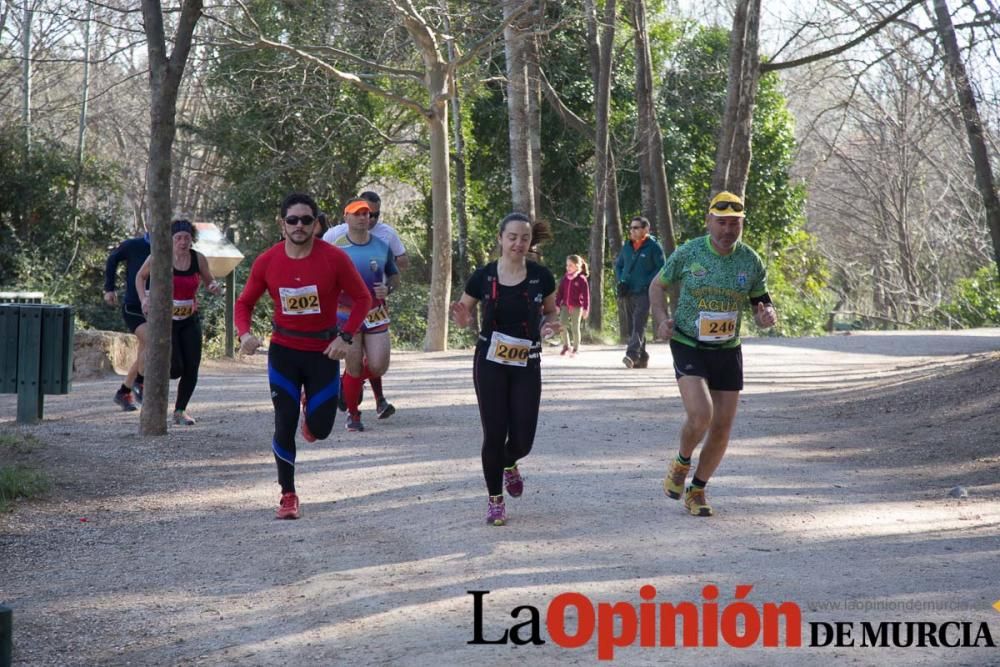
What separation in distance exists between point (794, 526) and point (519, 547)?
182 cm

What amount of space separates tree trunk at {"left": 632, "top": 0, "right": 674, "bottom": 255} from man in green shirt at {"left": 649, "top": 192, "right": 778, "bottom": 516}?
74.8ft

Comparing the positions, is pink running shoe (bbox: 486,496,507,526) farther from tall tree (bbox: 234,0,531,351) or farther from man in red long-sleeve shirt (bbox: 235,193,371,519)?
tall tree (bbox: 234,0,531,351)

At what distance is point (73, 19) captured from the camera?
45.0ft

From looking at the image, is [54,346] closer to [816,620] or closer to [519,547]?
[519,547]

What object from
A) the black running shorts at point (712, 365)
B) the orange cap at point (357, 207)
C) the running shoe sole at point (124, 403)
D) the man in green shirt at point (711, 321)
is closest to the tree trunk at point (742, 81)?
the orange cap at point (357, 207)

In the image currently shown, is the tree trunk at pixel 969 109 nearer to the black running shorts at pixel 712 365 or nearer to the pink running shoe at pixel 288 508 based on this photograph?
the black running shorts at pixel 712 365

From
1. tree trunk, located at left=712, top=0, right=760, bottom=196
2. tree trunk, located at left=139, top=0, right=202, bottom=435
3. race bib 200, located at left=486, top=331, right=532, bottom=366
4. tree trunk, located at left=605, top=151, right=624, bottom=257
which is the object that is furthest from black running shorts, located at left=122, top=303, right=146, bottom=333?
tree trunk, located at left=605, top=151, right=624, bottom=257

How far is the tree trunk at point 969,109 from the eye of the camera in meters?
19.0

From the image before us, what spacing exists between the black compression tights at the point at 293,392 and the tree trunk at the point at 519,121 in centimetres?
1707

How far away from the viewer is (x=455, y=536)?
303 inches

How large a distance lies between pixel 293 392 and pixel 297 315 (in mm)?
481

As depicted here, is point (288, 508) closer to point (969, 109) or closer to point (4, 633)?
point (4, 633)

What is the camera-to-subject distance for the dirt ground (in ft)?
19.2

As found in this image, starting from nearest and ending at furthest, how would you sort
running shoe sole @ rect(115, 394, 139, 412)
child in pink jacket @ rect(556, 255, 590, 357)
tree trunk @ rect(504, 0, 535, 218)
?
running shoe sole @ rect(115, 394, 139, 412) < child in pink jacket @ rect(556, 255, 590, 357) < tree trunk @ rect(504, 0, 535, 218)
